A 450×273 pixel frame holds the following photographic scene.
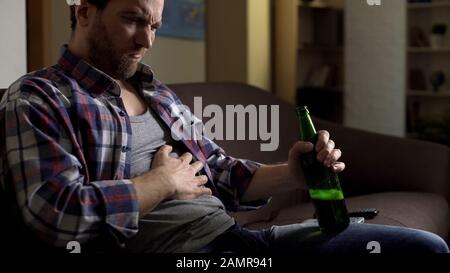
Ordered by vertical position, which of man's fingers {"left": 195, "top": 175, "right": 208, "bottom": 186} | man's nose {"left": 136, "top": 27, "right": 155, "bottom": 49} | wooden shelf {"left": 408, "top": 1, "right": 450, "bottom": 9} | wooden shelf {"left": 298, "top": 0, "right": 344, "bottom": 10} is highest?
wooden shelf {"left": 298, "top": 0, "right": 344, "bottom": 10}

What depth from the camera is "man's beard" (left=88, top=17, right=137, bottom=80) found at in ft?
3.45

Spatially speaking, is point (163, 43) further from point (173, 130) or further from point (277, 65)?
point (173, 130)

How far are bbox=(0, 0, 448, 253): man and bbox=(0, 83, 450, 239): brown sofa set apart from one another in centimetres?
59

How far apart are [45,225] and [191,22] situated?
291 centimetres

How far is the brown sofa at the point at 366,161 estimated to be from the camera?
1.80 meters

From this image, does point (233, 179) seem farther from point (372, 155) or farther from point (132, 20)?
point (372, 155)

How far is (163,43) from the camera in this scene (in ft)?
11.1

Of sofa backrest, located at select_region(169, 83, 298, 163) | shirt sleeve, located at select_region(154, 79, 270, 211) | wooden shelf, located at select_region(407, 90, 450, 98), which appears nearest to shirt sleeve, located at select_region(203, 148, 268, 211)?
shirt sleeve, located at select_region(154, 79, 270, 211)

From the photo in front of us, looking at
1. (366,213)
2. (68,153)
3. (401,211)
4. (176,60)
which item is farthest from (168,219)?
(176,60)

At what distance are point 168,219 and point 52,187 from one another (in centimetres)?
24

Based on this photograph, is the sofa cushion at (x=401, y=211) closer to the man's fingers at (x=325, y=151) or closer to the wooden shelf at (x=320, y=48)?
the man's fingers at (x=325, y=151)

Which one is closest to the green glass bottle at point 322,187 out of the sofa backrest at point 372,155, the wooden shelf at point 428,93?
the sofa backrest at point 372,155

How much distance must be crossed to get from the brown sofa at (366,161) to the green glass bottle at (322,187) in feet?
1.83

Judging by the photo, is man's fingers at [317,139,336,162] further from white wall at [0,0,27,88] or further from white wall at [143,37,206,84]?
white wall at [143,37,206,84]
